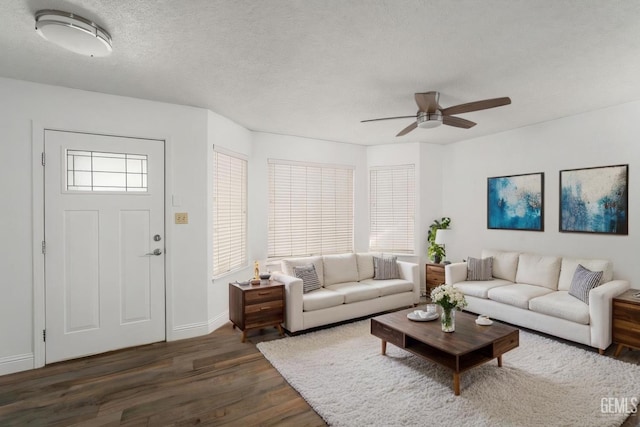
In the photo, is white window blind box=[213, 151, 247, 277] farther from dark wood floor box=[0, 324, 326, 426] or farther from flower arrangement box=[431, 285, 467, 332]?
flower arrangement box=[431, 285, 467, 332]

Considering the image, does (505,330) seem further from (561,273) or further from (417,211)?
(417,211)

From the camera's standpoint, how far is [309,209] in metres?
5.56

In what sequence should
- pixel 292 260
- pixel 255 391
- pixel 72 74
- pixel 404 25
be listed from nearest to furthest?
pixel 404 25, pixel 255 391, pixel 72 74, pixel 292 260

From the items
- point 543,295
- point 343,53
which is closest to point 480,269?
point 543,295

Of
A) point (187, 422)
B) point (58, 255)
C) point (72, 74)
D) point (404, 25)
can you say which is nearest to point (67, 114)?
point (72, 74)

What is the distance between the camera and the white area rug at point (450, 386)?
235 centimetres

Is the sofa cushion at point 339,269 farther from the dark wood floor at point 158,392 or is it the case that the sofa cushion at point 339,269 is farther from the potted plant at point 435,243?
the dark wood floor at point 158,392

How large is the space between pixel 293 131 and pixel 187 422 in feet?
13.0

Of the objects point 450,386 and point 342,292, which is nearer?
point 450,386

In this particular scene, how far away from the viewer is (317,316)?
4008mm

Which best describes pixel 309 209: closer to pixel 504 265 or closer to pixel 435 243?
pixel 435 243

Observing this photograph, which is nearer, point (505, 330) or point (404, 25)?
point (404, 25)

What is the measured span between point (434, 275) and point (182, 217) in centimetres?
404

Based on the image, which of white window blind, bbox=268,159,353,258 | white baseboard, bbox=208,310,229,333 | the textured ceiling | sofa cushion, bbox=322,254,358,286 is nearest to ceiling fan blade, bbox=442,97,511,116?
the textured ceiling
